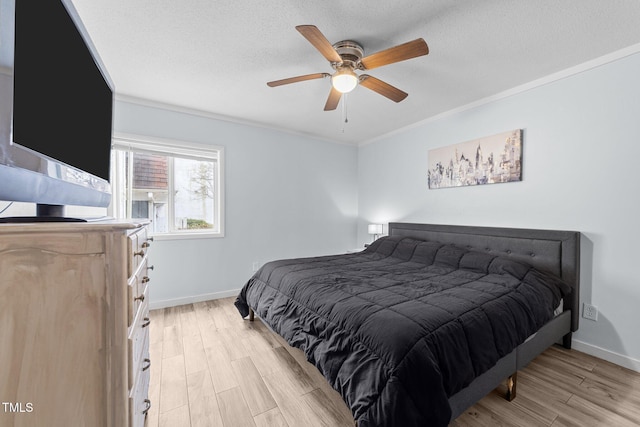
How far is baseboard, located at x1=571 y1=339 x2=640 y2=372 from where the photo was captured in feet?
6.58

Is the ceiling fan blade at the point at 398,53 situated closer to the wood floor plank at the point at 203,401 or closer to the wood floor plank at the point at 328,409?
the wood floor plank at the point at 328,409

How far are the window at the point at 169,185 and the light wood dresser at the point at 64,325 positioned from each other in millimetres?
2709

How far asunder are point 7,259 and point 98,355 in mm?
327

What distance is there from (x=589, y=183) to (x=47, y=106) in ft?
11.3

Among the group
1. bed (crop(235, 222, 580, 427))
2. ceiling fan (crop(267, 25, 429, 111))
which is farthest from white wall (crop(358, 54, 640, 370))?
ceiling fan (crop(267, 25, 429, 111))

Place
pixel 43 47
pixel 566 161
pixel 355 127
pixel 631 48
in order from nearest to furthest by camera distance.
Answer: pixel 43 47, pixel 631 48, pixel 566 161, pixel 355 127

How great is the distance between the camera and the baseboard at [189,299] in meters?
3.08

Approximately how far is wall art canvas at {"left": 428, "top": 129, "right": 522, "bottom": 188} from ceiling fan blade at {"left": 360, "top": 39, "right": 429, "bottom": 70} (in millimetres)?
1701

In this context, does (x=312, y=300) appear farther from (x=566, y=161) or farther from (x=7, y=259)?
(x=566, y=161)

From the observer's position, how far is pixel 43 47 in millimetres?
845

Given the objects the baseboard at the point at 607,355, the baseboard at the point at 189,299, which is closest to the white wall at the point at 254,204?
the baseboard at the point at 189,299

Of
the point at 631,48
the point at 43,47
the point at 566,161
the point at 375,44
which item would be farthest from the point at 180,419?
the point at 631,48

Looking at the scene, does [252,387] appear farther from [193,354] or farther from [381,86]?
[381,86]

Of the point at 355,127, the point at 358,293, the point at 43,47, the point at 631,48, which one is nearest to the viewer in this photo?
the point at 43,47
